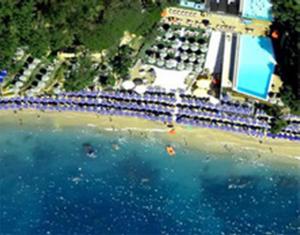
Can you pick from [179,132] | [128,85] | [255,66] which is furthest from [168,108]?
[255,66]

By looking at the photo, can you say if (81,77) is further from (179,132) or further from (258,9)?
(258,9)

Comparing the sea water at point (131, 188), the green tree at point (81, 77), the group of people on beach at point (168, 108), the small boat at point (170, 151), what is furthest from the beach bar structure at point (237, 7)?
the small boat at point (170, 151)

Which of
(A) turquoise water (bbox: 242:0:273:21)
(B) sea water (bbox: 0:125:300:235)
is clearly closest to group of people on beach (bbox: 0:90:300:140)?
(B) sea water (bbox: 0:125:300:235)

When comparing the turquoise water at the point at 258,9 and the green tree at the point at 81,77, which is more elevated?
the turquoise water at the point at 258,9

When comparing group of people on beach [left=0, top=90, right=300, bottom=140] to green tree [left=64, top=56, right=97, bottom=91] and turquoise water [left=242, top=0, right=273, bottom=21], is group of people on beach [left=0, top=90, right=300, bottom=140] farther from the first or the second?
turquoise water [left=242, top=0, right=273, bottom=21]

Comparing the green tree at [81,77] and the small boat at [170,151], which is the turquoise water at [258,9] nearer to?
the small boat at [170,151]

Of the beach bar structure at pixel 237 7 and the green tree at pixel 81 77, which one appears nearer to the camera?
the green tree at pixel 81 77

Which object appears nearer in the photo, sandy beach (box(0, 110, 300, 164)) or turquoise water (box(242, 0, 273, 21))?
sandy beach (box(0, 110, 300, 164))
